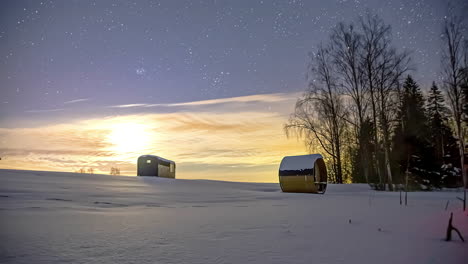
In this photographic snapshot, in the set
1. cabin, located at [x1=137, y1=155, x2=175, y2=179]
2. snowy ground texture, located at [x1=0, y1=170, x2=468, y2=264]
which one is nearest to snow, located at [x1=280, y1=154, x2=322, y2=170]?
snowy ground texture, located at [x1=0, y1=170, x2=468, y2=264]

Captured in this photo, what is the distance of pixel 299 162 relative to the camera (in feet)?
47.3

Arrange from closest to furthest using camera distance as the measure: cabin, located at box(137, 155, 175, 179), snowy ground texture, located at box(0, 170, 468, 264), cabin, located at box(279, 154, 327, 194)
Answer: snowy ground texture, located at box(0, 170, 468, 264) → cabin, located at box(279, 154, 327, 194) → cabin, located at box(137, 155, 175, 179)

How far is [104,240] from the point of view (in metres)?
3.44

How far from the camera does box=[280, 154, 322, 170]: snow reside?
13.9 m

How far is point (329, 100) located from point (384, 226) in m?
18.1

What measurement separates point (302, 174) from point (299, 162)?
56 cm

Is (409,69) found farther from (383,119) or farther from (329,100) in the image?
(329,100)

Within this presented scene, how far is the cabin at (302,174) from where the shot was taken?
13.9 metres

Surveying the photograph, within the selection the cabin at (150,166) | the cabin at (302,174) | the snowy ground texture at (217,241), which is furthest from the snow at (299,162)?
the cabin at (150,166)

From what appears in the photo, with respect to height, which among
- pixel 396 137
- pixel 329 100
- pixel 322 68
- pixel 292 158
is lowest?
pixel 292 158

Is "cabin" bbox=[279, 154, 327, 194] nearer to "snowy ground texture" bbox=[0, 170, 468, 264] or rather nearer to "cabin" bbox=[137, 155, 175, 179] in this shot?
"snowy ground texture" bbox=[0, 170, 468, 264]

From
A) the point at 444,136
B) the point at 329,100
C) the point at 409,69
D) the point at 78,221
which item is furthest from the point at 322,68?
the point at 78,221

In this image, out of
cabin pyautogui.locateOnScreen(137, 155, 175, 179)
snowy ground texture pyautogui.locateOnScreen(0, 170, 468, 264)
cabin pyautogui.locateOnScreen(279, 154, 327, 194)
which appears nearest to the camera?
snowy ground texture pyautogui.locateOnScreen(0, 170, 468, 264)

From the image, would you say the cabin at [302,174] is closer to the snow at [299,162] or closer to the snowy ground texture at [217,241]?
the snow at [299,162]
